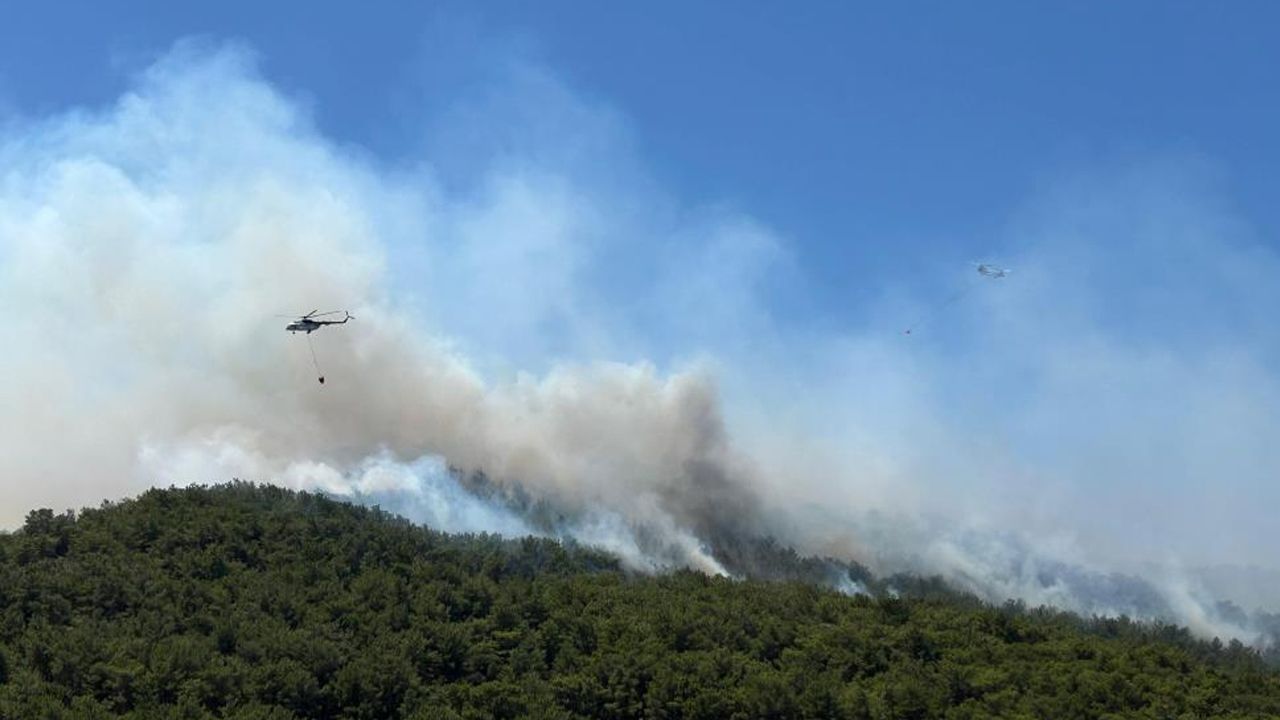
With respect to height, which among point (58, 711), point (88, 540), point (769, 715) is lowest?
point (58, 711)

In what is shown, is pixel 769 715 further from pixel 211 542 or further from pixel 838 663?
pixel 211 542

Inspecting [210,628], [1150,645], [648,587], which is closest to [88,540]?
[210,628]

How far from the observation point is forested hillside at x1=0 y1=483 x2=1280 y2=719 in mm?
111000

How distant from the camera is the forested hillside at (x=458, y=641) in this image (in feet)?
364

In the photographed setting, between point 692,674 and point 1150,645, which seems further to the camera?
point 1150,645

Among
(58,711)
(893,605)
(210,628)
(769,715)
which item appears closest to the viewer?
(58,711)

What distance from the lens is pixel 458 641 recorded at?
4894 inches

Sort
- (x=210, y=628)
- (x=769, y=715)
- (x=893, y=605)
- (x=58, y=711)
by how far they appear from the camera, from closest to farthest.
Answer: (x=58, y=711), (x=769, y=715), (x=210, y=628), (x=893, y=605)

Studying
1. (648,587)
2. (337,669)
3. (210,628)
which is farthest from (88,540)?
(648,587)

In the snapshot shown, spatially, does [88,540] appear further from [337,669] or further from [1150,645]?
[1150,645]

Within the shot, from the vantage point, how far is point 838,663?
125438 millimetres

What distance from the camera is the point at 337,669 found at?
115062 mm

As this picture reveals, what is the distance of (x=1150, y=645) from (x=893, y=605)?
2649cm

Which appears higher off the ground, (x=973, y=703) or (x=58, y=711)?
(x=973, y=703)
